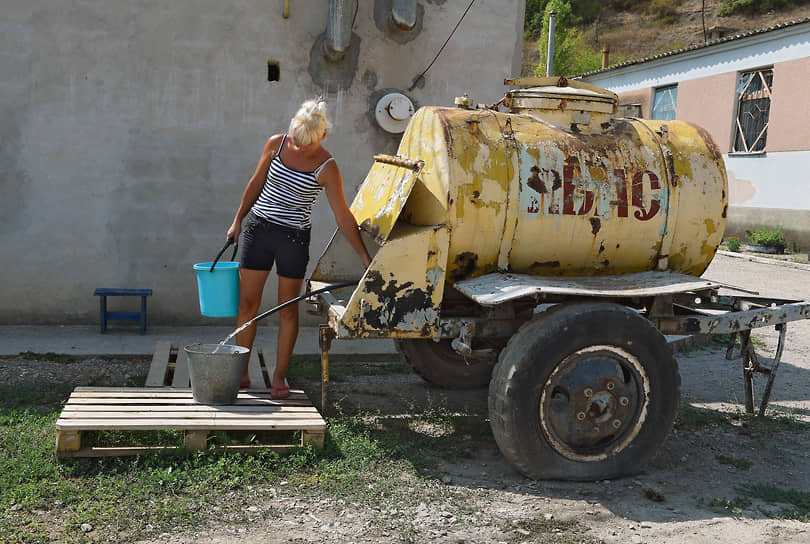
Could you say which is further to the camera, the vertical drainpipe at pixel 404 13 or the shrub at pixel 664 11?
the shrub at pixel 664 11

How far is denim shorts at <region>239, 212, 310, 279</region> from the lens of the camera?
16.0ft

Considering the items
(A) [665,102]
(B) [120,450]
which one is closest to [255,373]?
(B) [120,450]

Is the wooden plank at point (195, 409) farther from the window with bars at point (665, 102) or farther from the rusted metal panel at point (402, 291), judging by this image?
the window with bars at point (665, 102)

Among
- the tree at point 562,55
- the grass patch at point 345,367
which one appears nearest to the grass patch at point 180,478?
the grass patch at point 345,367

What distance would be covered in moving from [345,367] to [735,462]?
3264 millimetres

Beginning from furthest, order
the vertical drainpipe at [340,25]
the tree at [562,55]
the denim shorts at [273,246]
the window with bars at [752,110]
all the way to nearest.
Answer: the tree at [562,55], the window with bars at [752,110], the vertical drainpipe at [340,25], the denim shorts at [273,246]

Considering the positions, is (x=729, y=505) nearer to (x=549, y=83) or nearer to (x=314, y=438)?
(x=314, y=438)

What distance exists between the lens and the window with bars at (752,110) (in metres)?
18.3

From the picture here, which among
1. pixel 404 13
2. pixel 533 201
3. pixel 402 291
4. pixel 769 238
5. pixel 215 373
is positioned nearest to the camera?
pixel 402 291

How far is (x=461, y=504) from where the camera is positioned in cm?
390

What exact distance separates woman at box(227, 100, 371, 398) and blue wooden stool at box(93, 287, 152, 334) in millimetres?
2503

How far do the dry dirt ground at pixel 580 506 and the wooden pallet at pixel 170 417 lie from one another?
1.70 feet

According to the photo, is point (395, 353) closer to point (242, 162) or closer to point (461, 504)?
point (242, 162)

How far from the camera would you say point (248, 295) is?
5004 millimetres
